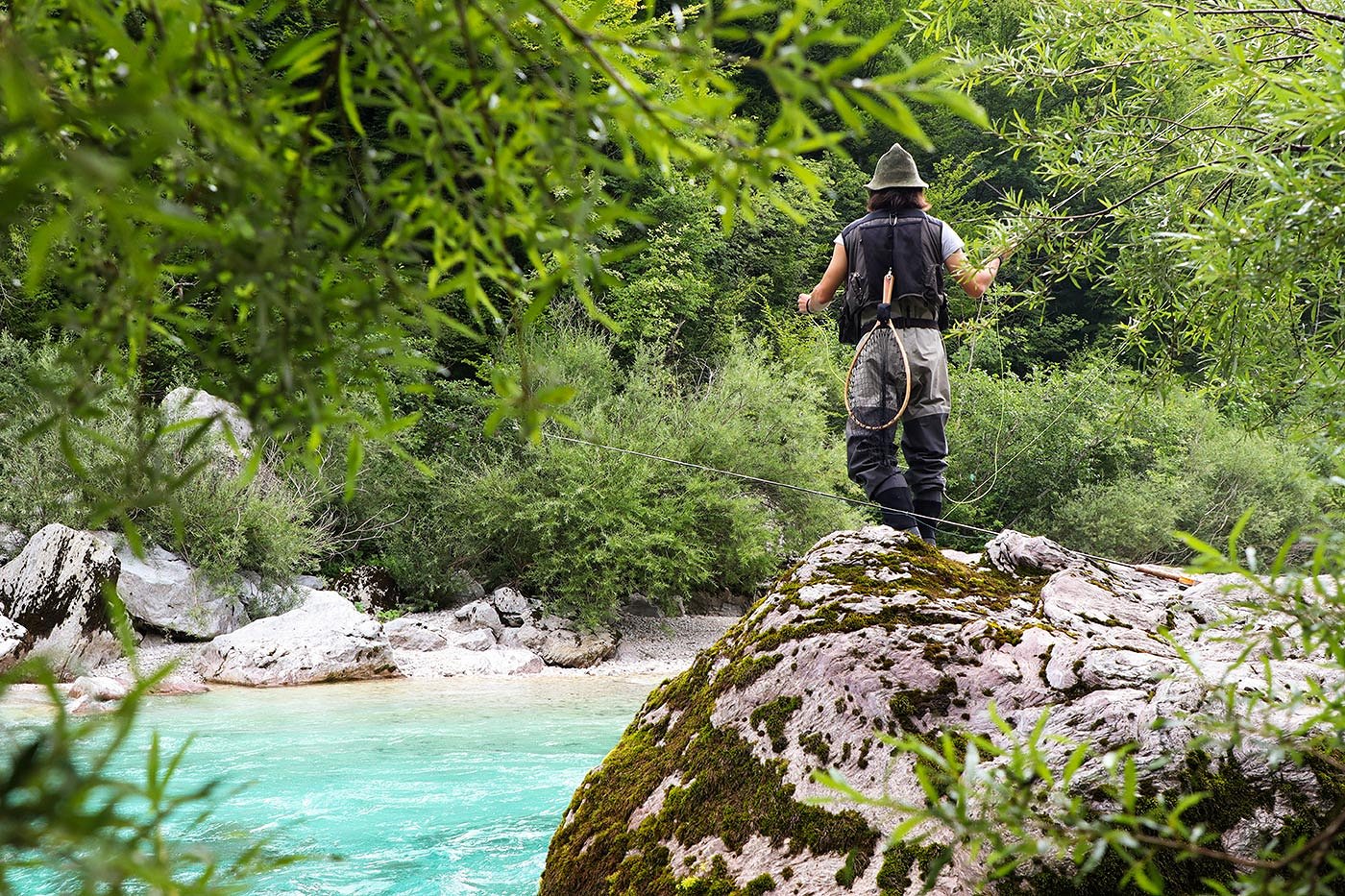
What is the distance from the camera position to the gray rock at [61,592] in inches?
410

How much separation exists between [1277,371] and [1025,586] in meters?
1.15

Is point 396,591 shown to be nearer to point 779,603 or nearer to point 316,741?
point 316,741

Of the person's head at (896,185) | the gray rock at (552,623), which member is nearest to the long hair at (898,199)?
the person's head at (896,185)

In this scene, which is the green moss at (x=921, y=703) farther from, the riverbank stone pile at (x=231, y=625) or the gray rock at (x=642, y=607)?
the gray rock at (x=642, y=607)

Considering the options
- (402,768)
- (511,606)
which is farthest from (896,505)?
(511,606)

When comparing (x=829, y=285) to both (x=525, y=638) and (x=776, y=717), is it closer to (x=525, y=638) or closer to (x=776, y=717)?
(x=776, y=717)

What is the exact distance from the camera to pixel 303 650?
11039mm

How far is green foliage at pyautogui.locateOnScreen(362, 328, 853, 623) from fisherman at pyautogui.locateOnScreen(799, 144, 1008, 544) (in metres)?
8.14

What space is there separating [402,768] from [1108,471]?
18.7 metres

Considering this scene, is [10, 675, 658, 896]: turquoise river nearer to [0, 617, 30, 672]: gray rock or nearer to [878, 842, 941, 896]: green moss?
[0, 617, 30, 672]: gray rock

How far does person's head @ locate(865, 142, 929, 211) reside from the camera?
5812 millimetres

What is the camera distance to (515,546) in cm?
1495

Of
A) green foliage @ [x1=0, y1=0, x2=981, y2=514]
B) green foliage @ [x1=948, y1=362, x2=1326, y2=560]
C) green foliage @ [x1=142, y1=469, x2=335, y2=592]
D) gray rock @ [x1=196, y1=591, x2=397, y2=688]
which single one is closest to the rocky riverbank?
gray rock @ [x1=196, y1=591, x2=397, y2=688]

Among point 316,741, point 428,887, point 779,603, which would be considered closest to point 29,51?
point 779,603
